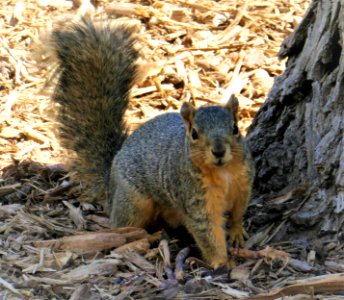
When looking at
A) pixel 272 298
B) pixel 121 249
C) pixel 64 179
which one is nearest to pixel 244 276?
pixel 272 298

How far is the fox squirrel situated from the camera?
148 inches

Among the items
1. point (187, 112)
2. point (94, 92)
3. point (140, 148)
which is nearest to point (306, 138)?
point (187, 112)

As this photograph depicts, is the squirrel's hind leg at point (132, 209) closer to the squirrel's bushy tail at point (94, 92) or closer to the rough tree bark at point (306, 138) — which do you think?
the squirrel's bushy tail at point (94, 92)

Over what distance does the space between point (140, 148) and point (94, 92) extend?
0.54 metres

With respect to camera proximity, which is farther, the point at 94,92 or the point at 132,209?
the point at 94,92

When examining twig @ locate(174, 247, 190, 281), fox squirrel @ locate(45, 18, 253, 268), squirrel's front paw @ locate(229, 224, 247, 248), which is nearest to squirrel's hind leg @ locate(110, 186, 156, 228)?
fox squirrel @ locate(45, 18, 253, 268)

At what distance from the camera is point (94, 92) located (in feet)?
15.6

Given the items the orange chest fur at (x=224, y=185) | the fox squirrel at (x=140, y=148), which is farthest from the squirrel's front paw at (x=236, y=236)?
the orange chest fur at (x=224, y=185)

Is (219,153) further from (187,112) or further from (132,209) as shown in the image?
(132,209)

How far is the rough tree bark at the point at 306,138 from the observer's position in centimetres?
388

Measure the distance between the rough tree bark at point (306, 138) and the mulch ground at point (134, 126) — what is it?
0.34 ft

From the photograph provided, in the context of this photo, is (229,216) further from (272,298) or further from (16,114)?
(16,114)

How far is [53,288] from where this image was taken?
11.2ft

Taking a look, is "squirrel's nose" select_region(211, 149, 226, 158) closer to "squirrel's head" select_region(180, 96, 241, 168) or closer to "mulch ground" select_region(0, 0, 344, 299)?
"squirrel's head" select_region(180, 96, 241, 168)
